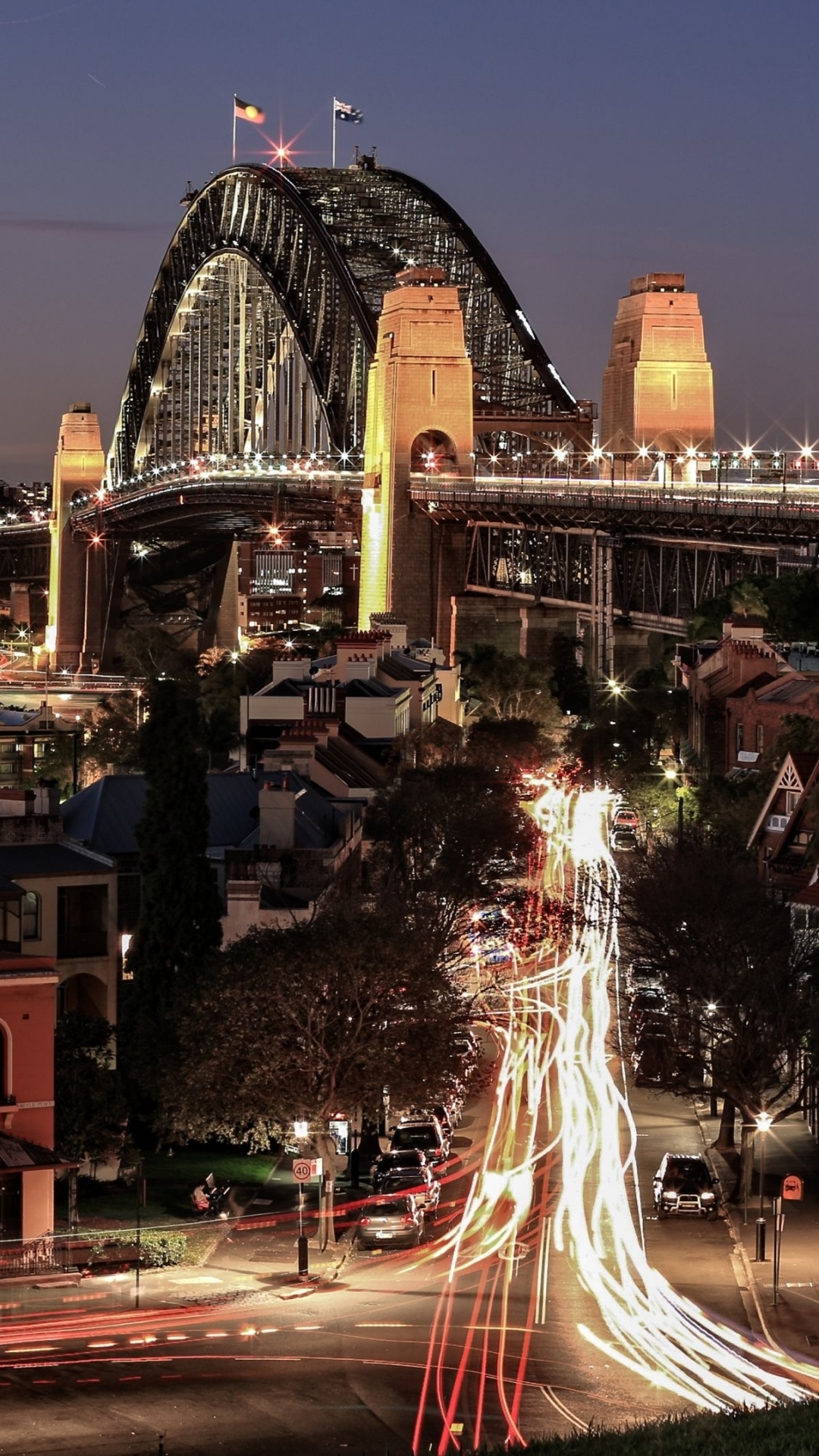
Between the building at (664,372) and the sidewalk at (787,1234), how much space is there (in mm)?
76873

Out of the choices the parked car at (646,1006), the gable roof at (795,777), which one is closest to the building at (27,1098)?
the parked car at (646,1006)

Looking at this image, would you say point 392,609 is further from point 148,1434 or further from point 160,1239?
point 148,1434

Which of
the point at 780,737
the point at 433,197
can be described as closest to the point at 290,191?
the point at 433,197

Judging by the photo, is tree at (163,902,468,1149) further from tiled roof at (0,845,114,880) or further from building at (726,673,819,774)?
building at (726,673,819,774)

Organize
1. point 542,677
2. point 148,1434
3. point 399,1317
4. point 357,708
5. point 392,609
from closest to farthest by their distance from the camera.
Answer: point 148,1434 < point 399,1317 < point 357,708 < point 542,677 < point 392,609

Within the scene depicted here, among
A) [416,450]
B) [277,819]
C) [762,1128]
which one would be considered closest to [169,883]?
[277,819]

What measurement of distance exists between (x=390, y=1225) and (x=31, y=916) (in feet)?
42.5

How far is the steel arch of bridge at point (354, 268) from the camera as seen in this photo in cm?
14888

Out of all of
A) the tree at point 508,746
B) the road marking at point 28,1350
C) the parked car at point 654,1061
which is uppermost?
the tree at point 508,746

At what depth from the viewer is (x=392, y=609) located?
12075 cm

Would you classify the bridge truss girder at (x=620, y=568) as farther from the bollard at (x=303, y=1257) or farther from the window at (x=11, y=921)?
the bollard at (x=303, y=1257)

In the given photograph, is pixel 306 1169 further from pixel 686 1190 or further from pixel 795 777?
pixel 795 777

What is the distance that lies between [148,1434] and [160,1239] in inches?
399

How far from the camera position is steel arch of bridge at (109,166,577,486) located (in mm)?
148875
